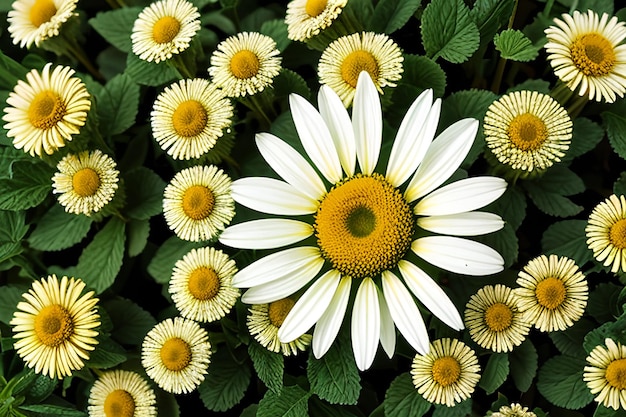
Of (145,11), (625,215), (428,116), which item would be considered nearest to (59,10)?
(145,11)

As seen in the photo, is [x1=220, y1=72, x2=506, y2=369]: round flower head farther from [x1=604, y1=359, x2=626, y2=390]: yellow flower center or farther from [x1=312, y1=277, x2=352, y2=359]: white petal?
[x1=604, y1=359, x2=626, y2=390]: yellow flower center

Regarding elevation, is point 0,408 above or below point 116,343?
below

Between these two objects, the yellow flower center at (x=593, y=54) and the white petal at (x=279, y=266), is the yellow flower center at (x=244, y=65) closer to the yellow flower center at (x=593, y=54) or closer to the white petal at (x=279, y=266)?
the white petal at (x=279, y=266)

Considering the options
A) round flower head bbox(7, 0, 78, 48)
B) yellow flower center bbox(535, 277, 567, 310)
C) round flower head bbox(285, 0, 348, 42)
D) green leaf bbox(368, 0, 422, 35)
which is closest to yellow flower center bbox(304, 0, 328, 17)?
round flower head bbox(285, 0, 348, 42)

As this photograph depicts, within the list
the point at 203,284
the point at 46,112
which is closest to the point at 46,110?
the point at 46,112

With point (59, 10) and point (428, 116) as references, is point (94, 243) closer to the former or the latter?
point (59, 10)

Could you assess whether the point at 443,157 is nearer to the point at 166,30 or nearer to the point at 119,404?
the point at 166,30
